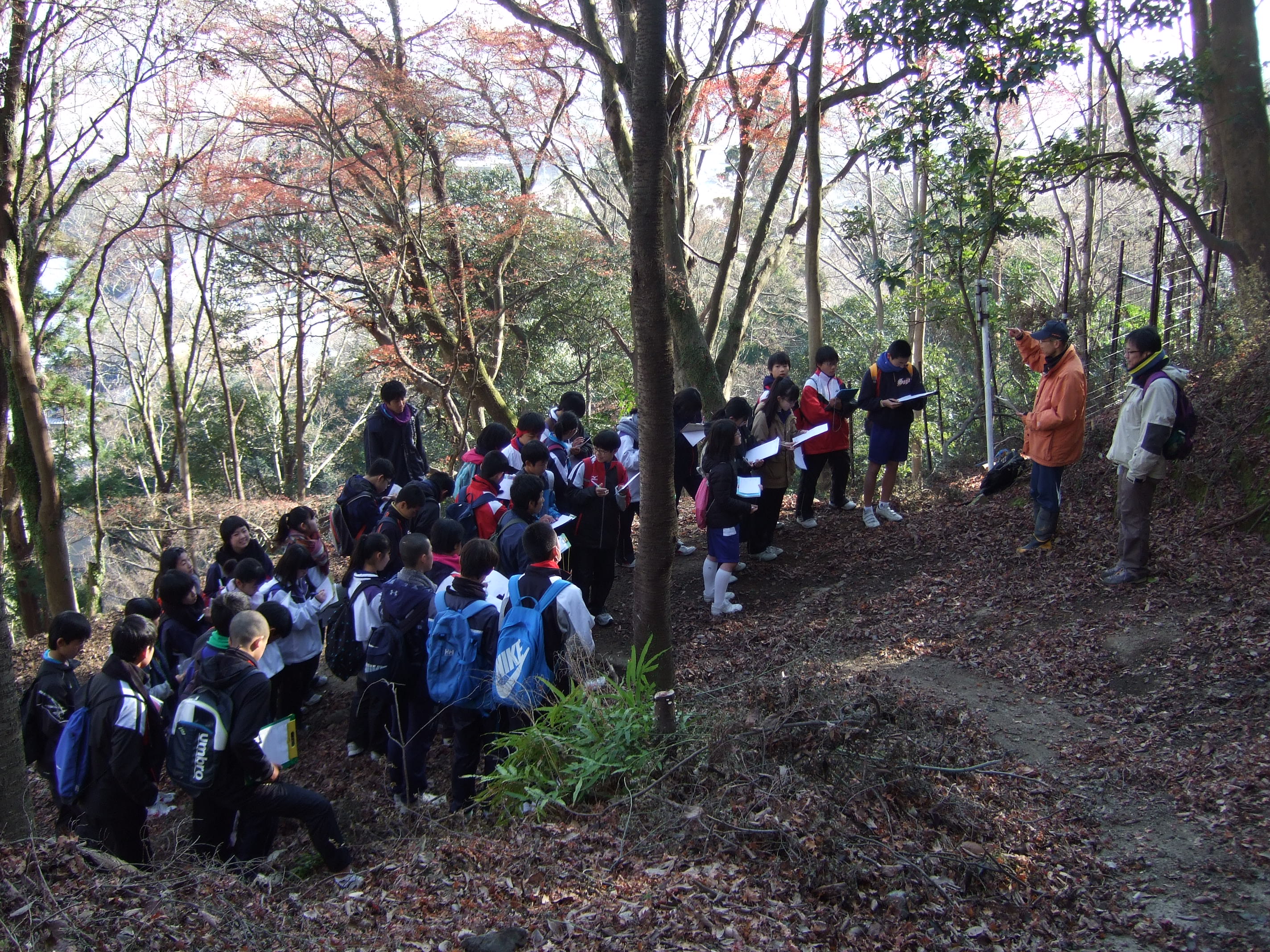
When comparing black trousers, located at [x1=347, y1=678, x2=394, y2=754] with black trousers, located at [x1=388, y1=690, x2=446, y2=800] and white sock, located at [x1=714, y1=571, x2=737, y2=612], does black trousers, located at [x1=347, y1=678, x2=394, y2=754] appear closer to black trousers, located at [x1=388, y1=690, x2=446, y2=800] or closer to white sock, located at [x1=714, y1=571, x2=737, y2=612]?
black trousers, located at [x1=388, y1=690, x2=446, y2=800]

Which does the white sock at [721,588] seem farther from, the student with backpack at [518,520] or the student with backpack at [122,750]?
the student with backpack at [122,750]

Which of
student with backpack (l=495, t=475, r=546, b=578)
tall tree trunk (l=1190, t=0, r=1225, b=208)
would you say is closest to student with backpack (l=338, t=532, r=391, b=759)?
student with backpack (l=495, t=475, r=546, b=578)

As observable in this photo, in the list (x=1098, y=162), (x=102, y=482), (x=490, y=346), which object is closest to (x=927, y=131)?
(x=1098, y=162)

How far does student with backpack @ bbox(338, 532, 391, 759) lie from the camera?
206 inches

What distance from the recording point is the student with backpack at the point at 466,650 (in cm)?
462

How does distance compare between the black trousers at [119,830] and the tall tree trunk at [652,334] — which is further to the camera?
the black trousers at [119,830]

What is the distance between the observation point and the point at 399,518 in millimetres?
6430

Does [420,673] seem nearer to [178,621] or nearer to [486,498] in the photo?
[486,498]

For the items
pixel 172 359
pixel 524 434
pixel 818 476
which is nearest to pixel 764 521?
pixel 818 476

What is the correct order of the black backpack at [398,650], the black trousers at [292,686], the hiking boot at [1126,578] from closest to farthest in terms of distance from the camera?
1. the black backpack at [398,650]
2. the hiking boot at [1126,578]
3. the black trousers at [292,686]

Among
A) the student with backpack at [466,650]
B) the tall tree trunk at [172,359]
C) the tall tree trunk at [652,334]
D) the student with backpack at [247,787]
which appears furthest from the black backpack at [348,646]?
the tall tree trunk at [172,359]

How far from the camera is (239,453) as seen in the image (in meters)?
23.6

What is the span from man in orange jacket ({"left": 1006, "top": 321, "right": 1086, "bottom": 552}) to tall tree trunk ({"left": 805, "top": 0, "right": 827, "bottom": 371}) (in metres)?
2.61

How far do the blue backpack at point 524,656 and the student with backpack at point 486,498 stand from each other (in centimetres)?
176
